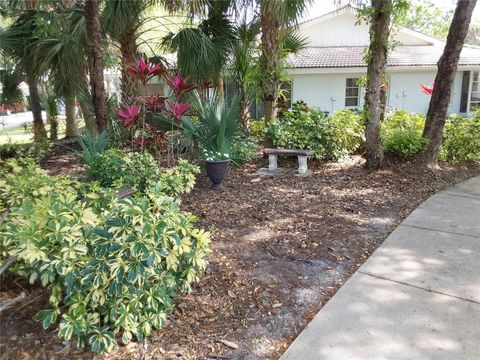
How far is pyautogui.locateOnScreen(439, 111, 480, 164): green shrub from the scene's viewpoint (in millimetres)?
7215

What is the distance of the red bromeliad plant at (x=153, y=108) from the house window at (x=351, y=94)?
450 inches

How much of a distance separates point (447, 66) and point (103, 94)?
18.2ft

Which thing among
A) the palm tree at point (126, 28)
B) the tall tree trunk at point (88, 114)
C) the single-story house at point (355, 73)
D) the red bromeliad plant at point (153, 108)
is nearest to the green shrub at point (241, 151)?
the red bromeliad plant at point (153, 108)

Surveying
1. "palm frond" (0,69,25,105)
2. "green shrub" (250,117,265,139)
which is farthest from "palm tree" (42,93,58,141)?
"green shrub" (250,117,265,139)

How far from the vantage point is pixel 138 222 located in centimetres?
232

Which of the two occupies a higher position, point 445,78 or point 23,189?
point 445,78

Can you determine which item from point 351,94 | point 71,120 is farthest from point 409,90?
point 71,120

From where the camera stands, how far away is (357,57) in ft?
51.1

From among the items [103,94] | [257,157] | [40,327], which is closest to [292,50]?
[257,157]

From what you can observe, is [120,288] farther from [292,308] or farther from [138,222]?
[292,308]

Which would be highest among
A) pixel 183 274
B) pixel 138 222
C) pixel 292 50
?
pixel 292 50

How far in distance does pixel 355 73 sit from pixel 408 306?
14.1 meters

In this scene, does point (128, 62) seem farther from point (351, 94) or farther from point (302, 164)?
point (351, 94)

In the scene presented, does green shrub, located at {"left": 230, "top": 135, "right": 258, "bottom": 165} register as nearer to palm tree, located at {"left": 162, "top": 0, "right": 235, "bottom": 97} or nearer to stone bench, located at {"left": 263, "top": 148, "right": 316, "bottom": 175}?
stone bench, located at {"left": 263, "top": 148, "right": 316, "bottom": 175}
